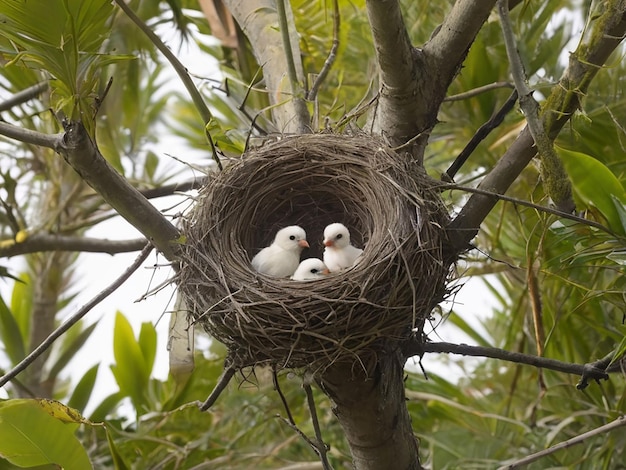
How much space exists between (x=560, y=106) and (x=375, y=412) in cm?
85

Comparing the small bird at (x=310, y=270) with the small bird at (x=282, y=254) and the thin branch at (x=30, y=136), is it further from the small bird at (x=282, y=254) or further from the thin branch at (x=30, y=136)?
the thin branch at (x=30, y=136)

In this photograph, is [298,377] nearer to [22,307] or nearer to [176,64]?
[176,64]

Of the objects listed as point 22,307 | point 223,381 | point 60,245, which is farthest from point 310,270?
point 22,307

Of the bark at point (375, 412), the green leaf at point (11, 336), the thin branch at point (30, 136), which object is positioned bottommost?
the bark at point (375, 412)

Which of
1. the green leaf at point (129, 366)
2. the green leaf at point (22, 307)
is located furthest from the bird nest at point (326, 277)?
the green leaf at point (22, 307)

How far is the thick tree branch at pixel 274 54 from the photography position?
245 centimetres

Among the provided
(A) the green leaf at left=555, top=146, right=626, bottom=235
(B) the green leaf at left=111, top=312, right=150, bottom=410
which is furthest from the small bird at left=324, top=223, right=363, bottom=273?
(B) the green leaf at left=111, top=312, right=150, bottom=410

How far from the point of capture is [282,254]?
265 centimetres

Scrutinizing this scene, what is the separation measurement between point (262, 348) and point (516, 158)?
745 mm

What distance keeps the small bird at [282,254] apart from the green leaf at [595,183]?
3.50ft

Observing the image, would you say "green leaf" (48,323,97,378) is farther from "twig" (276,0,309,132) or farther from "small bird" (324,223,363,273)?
"twig" (276,0,309,132)

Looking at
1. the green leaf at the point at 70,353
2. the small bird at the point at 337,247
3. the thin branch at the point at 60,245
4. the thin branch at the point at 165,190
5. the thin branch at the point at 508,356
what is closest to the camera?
the thin branch at the point at 508,356

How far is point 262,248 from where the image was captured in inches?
113

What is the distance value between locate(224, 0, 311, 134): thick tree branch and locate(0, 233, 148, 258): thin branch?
73cm
